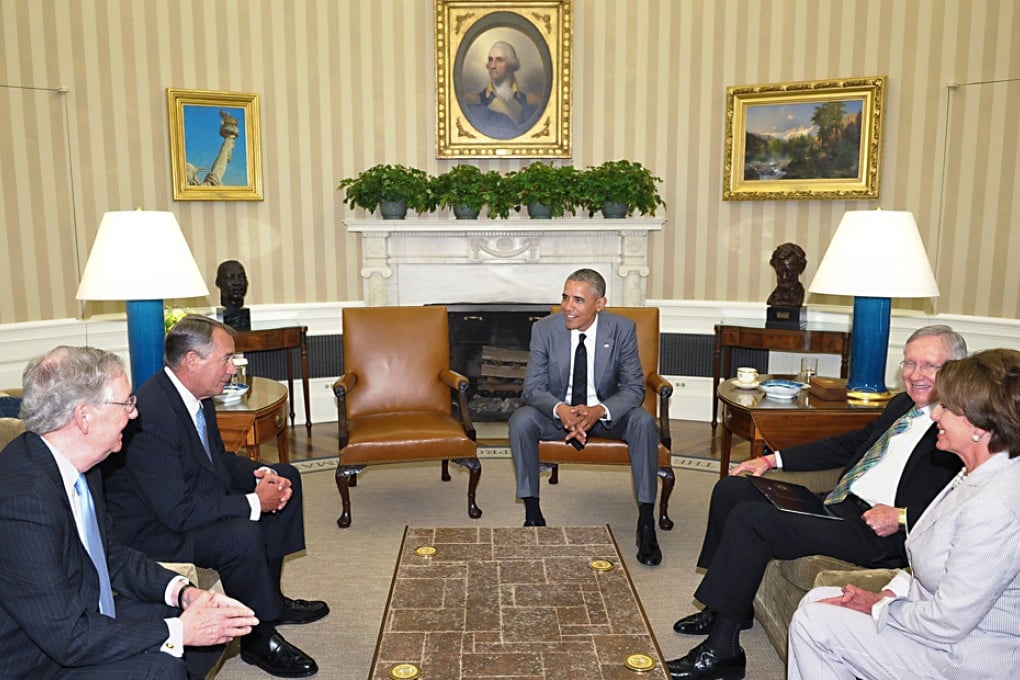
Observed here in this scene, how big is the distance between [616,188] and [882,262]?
281 cm

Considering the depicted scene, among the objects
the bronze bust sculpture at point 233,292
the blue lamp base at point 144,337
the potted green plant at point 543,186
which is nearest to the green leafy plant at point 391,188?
the potted green plant at point 543,186

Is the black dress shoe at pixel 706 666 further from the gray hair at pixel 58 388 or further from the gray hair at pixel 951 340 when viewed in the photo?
the gray hair at pixel 58 388

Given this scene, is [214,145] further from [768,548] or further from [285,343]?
[768,548]

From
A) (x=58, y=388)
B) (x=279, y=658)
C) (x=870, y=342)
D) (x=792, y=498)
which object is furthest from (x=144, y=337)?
(x=870, y=342)

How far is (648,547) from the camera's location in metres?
3.93

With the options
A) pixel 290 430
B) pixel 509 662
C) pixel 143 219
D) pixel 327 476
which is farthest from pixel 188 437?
pixel 290 430

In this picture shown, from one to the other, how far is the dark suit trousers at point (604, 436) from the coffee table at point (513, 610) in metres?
0.93

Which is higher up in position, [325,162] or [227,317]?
[325,162]

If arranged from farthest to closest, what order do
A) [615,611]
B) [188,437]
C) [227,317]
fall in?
[227,317] → [188,437] → [615,611]

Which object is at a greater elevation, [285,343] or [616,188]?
[616,188]

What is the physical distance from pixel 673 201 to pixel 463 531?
4.39 metres

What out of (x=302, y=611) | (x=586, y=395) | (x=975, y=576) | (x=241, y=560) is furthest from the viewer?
(x=586, y=395)

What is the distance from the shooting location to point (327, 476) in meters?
5.29

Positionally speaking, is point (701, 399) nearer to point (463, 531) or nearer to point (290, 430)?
point (290, 430)
